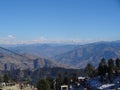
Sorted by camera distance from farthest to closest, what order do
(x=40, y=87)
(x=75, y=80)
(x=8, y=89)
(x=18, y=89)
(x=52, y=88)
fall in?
(x=75, y=80) < (x=52, y=88) < (x=18, y=89) < (x=8, y=89) < (x=40, y=87)

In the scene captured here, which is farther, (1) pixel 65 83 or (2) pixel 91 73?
(2) pixel 91 73

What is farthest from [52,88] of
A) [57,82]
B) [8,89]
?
[8,89]

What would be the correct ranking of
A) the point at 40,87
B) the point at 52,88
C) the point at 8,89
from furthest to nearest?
the point at 52,88, the point at 8,89, the point at 40,87

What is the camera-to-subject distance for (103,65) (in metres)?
119

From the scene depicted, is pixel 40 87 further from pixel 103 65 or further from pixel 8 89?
pixel 103 65

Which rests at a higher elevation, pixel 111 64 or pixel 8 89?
pixel 111 64

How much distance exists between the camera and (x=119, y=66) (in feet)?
408

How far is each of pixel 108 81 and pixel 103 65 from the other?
243 inches

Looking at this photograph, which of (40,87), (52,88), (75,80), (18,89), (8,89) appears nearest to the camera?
(40,87)

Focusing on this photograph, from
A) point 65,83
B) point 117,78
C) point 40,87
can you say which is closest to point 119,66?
point 117,78

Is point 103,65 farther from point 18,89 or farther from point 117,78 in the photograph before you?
point 18,89

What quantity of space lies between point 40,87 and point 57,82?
24977mm

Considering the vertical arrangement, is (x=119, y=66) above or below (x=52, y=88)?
above

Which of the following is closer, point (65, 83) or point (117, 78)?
point (117, 78)
